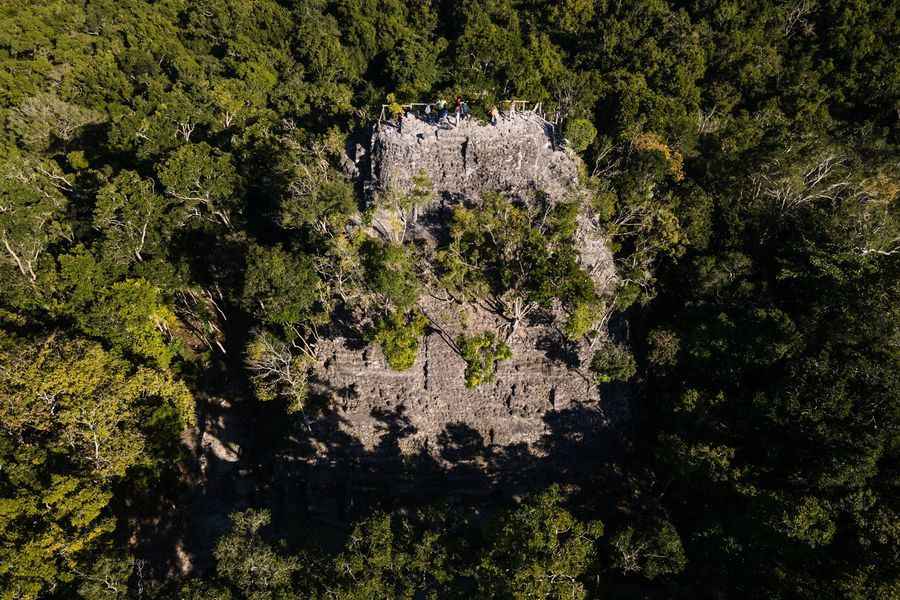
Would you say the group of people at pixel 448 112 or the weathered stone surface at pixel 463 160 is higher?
the group of people at pixel 448 112

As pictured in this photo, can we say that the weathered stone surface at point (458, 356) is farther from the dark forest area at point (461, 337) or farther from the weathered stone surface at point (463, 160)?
the dark forest area at point (461, 337)

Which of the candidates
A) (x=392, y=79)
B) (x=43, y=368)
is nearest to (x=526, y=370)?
(x=43, y=368)

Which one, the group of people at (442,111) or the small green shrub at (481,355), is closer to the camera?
the small green shrub at (481,355)

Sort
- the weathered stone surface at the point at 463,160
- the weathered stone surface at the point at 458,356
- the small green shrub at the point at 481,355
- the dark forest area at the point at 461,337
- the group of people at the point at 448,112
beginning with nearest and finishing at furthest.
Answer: the dark forest area at the point at 461,337 < the small green shrub at the point at 481,355 < the weathered stone surface at the point at 458,356 < the weathered stone surface at the point at 463,160 < the group of people at the point at 448,112

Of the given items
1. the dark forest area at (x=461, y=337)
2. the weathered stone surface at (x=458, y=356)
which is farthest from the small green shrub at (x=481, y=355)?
the weathered stone surface at (x=458, y=356)

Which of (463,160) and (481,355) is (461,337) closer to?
(481,355)

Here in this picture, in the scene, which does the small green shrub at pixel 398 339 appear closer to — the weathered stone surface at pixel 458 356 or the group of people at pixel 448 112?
the weathered stone surface at pixel 458 356

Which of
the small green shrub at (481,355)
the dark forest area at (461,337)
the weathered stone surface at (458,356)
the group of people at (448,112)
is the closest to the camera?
the dark forest area at (461,337)

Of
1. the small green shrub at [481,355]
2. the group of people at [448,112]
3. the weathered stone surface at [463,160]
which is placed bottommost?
the small green shrub at [481,355]

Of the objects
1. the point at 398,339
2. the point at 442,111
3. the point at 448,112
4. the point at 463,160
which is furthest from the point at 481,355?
the point at 442,111

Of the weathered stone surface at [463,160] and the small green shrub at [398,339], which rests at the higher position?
the weathered stone surface at [463,160]
